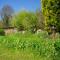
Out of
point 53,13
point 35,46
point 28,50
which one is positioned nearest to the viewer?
point 28,50

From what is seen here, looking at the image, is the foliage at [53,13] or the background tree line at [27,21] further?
the background tree line at [27,21]

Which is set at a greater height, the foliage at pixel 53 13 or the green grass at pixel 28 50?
the foliage at pixel 53 13

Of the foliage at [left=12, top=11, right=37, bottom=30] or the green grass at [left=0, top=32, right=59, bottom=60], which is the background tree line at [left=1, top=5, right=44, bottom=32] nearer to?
the foliage at [left=12, top=11, right=37, bottom=30]

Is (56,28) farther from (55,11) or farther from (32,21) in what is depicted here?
(32,21)

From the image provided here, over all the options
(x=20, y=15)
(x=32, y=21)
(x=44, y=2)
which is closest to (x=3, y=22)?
(x=20, y=15)

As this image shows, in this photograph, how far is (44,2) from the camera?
84.1 ft

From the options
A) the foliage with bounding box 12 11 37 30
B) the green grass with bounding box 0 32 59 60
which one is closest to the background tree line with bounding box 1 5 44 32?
the foliage with bounding box 12 11 37 30

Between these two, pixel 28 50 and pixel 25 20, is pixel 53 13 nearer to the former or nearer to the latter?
pixel 28 50

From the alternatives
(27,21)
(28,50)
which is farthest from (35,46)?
(27,21)

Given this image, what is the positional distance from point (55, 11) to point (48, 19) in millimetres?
1147

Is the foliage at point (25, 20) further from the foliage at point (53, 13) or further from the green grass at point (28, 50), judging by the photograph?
the green grass at point (28, 50)

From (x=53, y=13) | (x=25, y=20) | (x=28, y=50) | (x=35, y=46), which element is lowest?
(x=28, y=50)

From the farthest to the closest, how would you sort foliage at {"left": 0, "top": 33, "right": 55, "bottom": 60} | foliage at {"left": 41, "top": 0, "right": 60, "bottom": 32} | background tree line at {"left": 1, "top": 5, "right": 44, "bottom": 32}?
background tree line at {"left": 1, "top": 5, "right": 44, "bottom": 32}, foliage at {"left": 41, "top": 0, "right": 60, "bottom": 32}, foliage at {"left": 0, "top": 33, "right": 55, "bottom": 60}

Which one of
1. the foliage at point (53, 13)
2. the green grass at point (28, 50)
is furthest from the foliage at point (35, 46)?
the foliage at point (53, 13)
